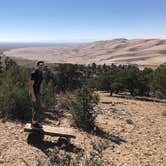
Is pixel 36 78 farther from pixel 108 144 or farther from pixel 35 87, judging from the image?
pixel 108 144

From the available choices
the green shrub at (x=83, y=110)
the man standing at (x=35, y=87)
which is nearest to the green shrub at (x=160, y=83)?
the green shrub at (x=83, y=110)

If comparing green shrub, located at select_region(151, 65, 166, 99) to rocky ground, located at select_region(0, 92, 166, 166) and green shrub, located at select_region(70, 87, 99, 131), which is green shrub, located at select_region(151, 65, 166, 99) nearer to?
rocky ground, located at select_region(0, 92, 166, 166)

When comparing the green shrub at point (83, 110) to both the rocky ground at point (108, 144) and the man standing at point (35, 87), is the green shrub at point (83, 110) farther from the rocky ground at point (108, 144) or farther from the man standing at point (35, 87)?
the man standing at point (35, 87)

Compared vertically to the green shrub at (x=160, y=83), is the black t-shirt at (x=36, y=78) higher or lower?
higher

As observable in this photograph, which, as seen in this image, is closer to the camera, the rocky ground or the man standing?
the rocky ground

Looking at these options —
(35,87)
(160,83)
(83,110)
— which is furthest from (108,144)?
(160,83)

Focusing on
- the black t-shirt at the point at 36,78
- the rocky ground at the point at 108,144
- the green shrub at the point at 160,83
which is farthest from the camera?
the green shrub at the point at 160,83

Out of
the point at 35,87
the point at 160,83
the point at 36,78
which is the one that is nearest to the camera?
the point at 36,78

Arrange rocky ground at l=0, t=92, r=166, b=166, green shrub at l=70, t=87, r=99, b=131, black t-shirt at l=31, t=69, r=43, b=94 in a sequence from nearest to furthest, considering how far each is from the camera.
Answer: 1. rocky ground at l=0, t=92, r=166, b=166
2. black t-shirt at l=31, t=69, r=43, b=94
3. green shrub at l=70, t=87, r=99, b=131

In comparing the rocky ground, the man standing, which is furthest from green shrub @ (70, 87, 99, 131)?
the man standing

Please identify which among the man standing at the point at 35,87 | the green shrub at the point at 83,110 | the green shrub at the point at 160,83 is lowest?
the green shrub at the point at 160,83

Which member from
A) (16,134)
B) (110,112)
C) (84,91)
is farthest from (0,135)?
(110,112)

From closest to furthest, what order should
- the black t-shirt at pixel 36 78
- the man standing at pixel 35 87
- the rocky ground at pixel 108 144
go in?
the rocky ground at pixel 108 144 → the man standing at pixel 35 87 → the black t-shirt at pixel 36 78

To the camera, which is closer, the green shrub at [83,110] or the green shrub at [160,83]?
the green shrub at [83,110]
